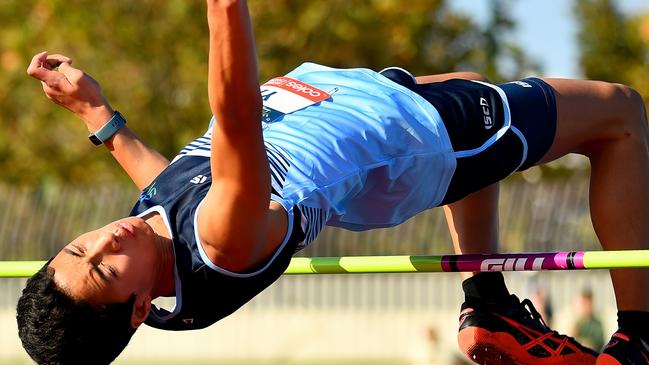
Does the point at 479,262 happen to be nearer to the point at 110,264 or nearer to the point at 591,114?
the point at 591,114

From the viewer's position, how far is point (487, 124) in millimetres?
4082

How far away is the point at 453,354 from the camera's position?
1239 centimetres

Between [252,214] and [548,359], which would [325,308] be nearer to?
[548,359]

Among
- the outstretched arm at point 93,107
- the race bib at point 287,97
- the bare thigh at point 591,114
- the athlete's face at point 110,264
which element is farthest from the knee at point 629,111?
the athlete's face at point 110,264

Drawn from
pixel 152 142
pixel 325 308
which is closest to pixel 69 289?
pixel 325 308

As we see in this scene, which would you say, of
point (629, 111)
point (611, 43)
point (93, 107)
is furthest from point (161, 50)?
point (629, 111)

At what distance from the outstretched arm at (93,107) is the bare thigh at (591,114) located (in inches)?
52.4

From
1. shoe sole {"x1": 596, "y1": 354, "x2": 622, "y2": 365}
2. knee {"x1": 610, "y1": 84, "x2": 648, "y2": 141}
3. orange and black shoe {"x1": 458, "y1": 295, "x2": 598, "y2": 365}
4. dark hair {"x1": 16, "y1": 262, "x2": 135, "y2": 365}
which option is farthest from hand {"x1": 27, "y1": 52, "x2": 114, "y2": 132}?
shoe sole {"x1": 596, "y1": 354, "x2": 622, "y2": 365}

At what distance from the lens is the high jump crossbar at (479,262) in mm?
3658

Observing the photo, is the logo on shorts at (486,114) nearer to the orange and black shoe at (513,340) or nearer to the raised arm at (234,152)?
the orange and black shoe at (513,340)

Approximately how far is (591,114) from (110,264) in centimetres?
168

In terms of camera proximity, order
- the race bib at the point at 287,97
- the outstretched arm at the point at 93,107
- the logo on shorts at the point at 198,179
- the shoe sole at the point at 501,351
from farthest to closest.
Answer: the shoe sole at the point at 501,351, the outstretched arm at the point at 93,107, the race bib at the point at 287,97, the logo on shorts at the point at 198,179

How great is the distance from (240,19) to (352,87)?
3.31ft

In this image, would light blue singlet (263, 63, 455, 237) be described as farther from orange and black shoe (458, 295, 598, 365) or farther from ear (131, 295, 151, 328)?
orange and black shoe (458, 295, 598, 365)
